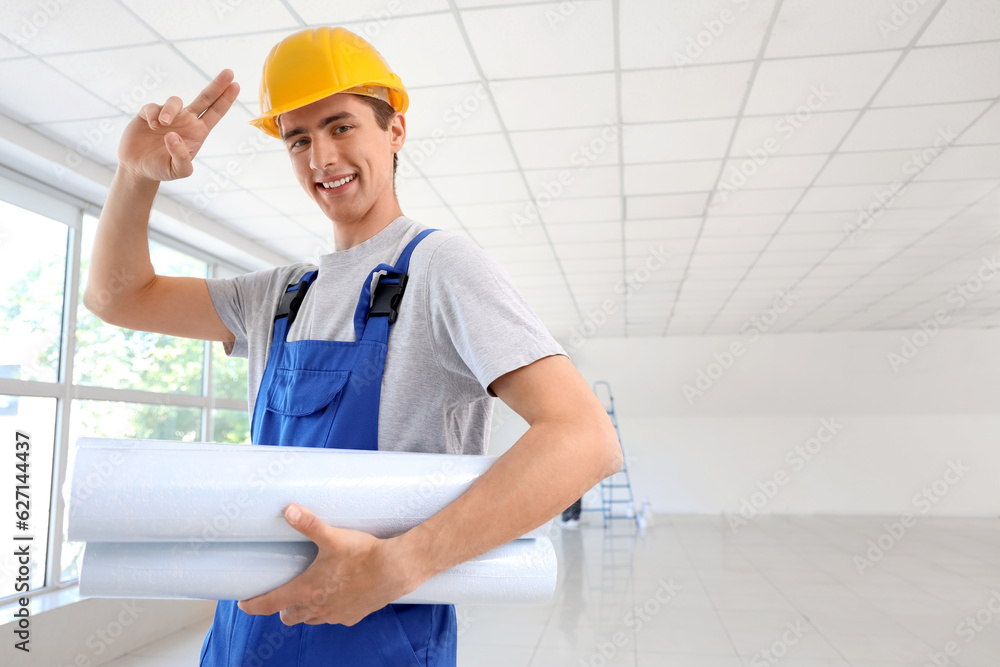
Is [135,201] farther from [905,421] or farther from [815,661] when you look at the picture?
[905,421]

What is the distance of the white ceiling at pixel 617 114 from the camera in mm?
2635

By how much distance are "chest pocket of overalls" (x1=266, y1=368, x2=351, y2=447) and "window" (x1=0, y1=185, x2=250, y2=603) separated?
11.2ft

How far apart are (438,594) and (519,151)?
3.52 m

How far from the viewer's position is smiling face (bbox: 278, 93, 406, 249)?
2.60 ft

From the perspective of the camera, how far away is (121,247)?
86cm

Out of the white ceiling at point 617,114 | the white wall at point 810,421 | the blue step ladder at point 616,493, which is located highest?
the white ceiling at point 617,114

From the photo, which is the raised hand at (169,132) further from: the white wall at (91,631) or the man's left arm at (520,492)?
the white wall at (91,631)

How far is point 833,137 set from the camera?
12.2 ft

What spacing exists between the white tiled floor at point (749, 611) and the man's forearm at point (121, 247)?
310 centimetres

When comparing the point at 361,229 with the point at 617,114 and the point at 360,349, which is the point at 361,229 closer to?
the point at 360,349

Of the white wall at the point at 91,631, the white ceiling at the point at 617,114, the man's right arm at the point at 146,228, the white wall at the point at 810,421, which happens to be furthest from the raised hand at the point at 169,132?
the white wall at the point at 810,421

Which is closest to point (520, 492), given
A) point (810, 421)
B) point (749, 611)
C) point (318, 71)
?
point (318, 71)

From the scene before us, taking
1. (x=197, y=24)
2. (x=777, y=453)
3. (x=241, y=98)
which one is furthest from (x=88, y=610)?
(x=777, y=453)

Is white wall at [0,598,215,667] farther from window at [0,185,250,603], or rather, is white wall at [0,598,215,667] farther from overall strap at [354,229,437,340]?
overall strap at [354,229,437,340]
